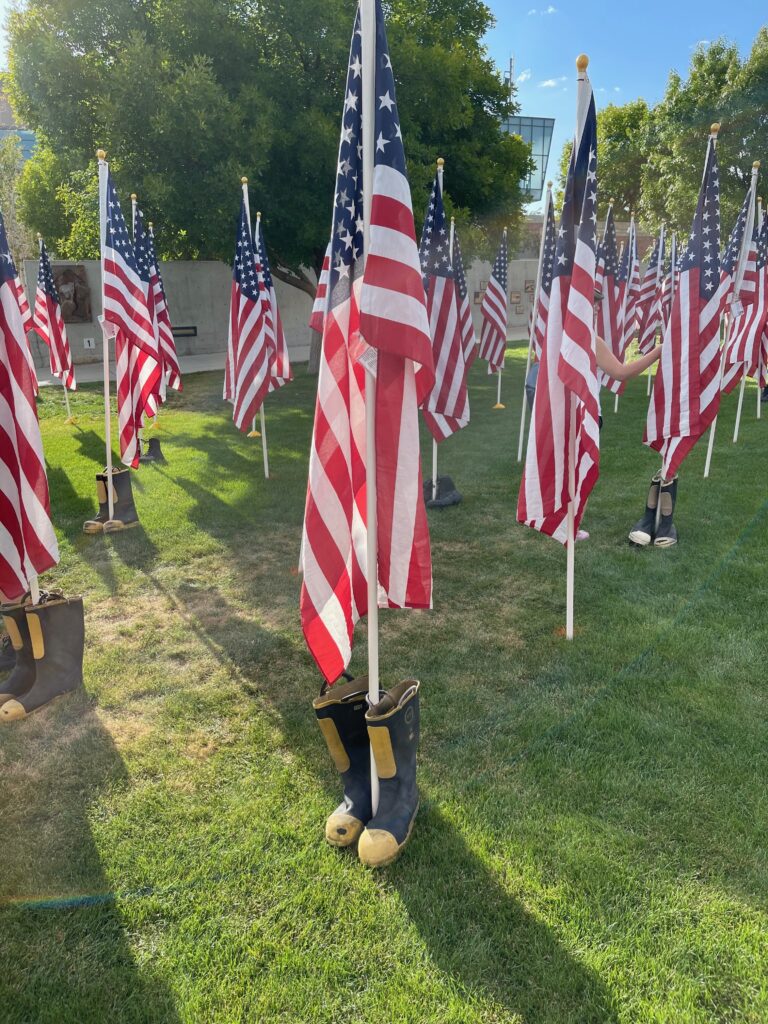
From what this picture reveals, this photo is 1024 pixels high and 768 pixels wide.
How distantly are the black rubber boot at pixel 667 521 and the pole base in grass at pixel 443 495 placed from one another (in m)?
2.24

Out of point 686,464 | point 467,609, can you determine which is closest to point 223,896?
point 467,609

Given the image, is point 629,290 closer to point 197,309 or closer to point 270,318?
point 270,318

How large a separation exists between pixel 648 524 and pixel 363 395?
431 centimetres

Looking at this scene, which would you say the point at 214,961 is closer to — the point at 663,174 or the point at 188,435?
the point at 188,435

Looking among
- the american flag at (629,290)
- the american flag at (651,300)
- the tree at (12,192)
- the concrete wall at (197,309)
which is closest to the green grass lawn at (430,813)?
the american flag at (629,290)

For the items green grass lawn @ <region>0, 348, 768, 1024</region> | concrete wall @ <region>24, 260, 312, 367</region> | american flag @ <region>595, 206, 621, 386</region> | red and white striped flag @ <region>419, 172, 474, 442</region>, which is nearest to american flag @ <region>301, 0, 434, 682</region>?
green grass lawn @ <region>0, 348, 768, 1024</region>

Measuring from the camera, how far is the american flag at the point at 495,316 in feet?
41.7

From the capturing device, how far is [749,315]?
30.6 feet

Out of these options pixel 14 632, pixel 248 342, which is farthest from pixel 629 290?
pixel 14 632

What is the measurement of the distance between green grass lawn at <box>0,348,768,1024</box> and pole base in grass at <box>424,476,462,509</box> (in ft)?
5.88

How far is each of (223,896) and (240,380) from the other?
633cm

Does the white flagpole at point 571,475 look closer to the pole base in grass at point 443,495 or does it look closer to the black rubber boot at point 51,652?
the black rubber boot at point 51,652

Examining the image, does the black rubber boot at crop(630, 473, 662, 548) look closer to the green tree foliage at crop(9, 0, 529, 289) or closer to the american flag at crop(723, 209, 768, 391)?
the american flag at crop(723, 209, 768, 391)

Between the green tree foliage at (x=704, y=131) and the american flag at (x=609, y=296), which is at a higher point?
the green tree foliage at (x=704, y=131)
